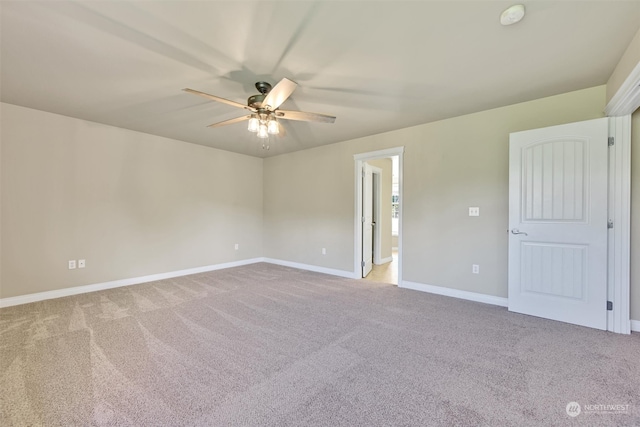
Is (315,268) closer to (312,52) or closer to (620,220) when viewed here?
(312,52)

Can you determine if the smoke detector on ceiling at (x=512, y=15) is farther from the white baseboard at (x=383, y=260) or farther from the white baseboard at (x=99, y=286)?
the white baseboard at (x=99, y=286)

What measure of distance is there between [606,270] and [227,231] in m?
5.55

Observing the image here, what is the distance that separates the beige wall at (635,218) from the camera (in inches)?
99.4

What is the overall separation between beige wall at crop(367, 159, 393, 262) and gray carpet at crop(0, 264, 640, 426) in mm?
2651

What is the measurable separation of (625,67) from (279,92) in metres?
2.75

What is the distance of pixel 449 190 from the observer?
3.66 metres

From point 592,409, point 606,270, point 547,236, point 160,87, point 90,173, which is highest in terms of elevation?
point 160,87

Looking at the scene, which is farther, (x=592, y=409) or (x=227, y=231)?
(x=227, y=231)

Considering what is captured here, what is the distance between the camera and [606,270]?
8.46 ft

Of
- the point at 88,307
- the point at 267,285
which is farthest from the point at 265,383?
the point at 88,307

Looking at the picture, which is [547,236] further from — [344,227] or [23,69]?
[23,69]

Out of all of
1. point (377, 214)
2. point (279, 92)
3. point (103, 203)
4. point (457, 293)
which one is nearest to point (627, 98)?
point (457, 293)

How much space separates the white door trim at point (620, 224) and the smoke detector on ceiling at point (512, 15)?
175 cm

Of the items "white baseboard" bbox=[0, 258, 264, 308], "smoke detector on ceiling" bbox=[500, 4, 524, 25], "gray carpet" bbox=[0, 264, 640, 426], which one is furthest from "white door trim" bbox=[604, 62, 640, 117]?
"white baseboard" bbox=[0, 258, 264, 308]
